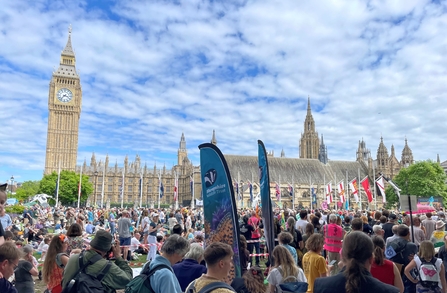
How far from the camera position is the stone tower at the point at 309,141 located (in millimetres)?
83188

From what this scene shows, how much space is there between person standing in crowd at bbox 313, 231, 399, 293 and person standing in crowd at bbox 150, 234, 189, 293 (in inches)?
46.8

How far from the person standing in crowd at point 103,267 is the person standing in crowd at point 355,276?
185cm

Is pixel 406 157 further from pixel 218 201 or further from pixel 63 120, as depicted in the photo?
pixel 218 201

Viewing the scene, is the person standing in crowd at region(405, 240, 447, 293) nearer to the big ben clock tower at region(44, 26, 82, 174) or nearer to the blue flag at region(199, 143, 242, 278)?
the blue flag at region(199, 143, 242, 278)

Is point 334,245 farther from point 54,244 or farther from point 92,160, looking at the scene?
point 92,160

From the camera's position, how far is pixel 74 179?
6812 centimetres

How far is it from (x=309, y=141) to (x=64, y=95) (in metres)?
61.0

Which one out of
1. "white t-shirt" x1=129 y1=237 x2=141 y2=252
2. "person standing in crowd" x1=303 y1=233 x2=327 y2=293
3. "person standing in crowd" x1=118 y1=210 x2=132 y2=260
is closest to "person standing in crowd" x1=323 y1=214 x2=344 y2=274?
"person standing in crowd" x1=303 y1=233 x2=327 y2=293

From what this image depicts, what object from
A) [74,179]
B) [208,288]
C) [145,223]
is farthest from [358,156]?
[208,288]

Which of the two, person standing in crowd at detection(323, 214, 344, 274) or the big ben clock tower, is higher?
the big ben clock tower

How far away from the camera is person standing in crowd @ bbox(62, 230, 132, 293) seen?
3322mm

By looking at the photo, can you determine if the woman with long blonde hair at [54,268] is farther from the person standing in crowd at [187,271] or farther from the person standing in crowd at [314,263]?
the person standing in crowd at [314,263]

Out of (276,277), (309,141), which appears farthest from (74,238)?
(309,141)

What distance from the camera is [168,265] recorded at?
3.13 metres
